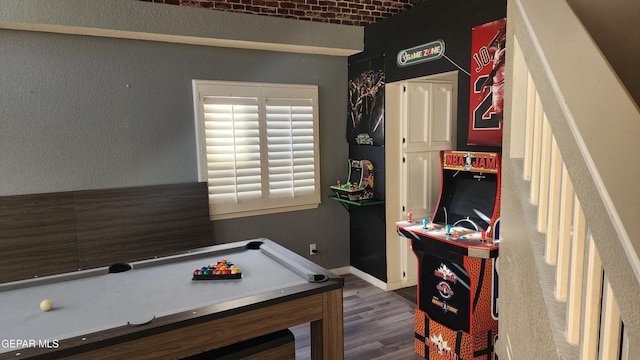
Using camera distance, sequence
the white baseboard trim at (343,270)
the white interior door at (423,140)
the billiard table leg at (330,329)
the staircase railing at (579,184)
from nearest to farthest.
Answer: the staircase railing at (579,184), the billiard table leg at (330,329), the white interior door at (423,140), the white baseboard trim at (343,270)

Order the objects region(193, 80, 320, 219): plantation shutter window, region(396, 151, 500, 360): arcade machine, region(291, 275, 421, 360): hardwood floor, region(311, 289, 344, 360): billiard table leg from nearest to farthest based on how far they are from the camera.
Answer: region(311, 289, 344, 360): billiard table leg, region(396, 151, 500, 360): arcade machine, region(291, 275, 421, 360): hardwood floor, region(193, 80, 320, 219): plantation shutter window

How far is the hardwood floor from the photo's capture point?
10.4 ft

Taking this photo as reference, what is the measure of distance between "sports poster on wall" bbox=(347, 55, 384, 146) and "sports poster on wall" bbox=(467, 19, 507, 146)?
120 cm

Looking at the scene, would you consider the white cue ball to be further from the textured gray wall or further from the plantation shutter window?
the plantation shutter window

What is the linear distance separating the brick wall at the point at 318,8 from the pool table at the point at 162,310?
259 cm

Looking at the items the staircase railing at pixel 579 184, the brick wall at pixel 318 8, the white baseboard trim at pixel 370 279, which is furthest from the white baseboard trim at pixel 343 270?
the staircase railing at pixel 579 184

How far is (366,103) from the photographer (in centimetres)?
438

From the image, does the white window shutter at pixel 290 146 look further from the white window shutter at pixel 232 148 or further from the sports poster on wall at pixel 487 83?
the sports poster on wall at pixel 487 83

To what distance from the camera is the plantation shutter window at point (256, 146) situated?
4.01 m

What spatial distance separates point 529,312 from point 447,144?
127 inches

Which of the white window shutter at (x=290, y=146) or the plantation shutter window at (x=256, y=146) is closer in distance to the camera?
the plantation shutter window at (x=256, y=146)

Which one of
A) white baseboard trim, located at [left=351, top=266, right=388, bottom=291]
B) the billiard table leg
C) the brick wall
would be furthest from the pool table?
the brick wall

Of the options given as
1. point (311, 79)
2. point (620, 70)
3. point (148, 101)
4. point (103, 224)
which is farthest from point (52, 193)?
→ point (620, 70)

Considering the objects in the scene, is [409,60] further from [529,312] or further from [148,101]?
[529,312]
